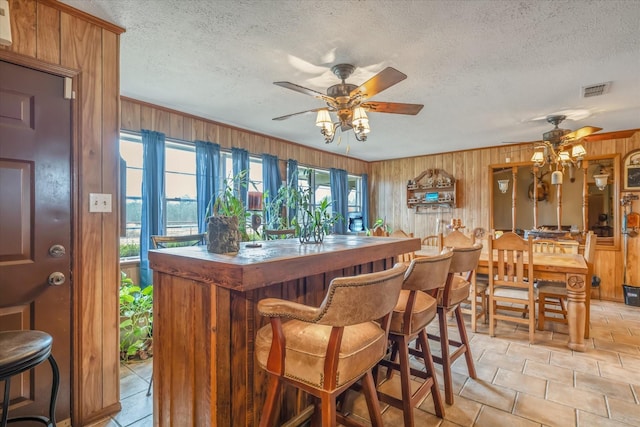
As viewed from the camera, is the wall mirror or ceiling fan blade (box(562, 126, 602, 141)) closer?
ceiling fan blade (box(562, 126, 602, 141))

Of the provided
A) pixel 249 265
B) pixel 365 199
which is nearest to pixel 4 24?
pixel 249 265

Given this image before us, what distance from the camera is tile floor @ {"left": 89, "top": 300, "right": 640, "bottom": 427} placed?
1900mm

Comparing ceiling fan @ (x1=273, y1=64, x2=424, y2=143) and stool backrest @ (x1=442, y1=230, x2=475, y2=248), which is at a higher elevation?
ceiling fan @ (x1=273, y1=64, x2=424, y2=143)

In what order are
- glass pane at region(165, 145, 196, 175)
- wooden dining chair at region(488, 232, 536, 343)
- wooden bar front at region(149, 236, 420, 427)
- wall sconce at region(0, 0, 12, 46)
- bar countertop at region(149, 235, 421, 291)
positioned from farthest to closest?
glass pane at region(165, 145, 196, 175) < wooden dining chair at region(488, 232, 536, 343) < wall sconce at region(0, 0, 12, 46) < wooden bar front at region(149, 236, 420, 427) < bar countertop at region(149, 235, 421, 291)

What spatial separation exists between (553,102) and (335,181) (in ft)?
12.1

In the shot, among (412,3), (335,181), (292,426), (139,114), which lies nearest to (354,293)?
(292,426)

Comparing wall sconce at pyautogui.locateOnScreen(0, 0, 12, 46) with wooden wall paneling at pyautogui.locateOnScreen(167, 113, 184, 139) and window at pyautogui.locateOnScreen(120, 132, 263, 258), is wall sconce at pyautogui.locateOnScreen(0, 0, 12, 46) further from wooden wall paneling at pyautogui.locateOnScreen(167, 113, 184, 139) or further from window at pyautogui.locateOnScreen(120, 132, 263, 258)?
wooden wall paneling at pyautogui.locateOnScreen(167, 113, 184, 139)

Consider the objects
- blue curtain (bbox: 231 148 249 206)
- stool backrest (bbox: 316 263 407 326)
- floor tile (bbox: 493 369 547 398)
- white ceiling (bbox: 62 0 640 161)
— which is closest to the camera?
stool backrest (bbox: 316 263 407 326)

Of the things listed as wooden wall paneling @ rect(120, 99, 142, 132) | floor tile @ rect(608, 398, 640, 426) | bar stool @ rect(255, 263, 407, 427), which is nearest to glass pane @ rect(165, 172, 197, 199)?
wooden wall paneling @ rect(120, 99, 142, 132)

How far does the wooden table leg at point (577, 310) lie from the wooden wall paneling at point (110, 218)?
3.74 meters

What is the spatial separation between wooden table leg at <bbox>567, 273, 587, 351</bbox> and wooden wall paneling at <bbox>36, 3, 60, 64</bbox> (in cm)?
427

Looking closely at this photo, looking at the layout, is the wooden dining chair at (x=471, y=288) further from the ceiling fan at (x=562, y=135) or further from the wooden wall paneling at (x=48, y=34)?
the wooden wall paneling at (x=48, y=34)

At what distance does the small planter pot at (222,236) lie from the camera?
155cm

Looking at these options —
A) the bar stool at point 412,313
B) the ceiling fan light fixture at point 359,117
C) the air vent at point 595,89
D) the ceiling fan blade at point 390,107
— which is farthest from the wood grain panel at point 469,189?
the bar stool at point 412,313
